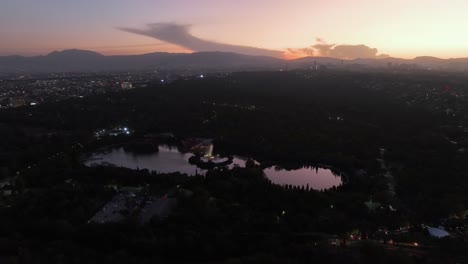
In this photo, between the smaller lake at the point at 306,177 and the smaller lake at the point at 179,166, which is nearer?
the smaller lake at the point at 306,177

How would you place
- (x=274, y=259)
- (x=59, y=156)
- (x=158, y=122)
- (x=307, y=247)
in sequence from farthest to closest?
1. (x=158, y=122)
2. (x=59, y=156)
3. (x=307, y=247)
4. (x=274, y=259)

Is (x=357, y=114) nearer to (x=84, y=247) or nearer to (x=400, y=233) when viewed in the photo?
(x=400, y=233)

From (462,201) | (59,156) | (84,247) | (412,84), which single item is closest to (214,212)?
(84,247)

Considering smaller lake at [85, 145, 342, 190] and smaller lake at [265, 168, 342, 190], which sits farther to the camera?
smaller lake at [85, 145, 342, 190]

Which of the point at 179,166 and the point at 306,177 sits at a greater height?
the point at 179,166

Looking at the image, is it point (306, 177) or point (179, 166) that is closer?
point (306, 177)

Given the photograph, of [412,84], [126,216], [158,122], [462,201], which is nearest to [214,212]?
[126,216]

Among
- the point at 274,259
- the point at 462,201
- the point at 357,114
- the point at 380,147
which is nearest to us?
the point at 274,259

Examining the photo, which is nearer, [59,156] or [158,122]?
[59,156]
